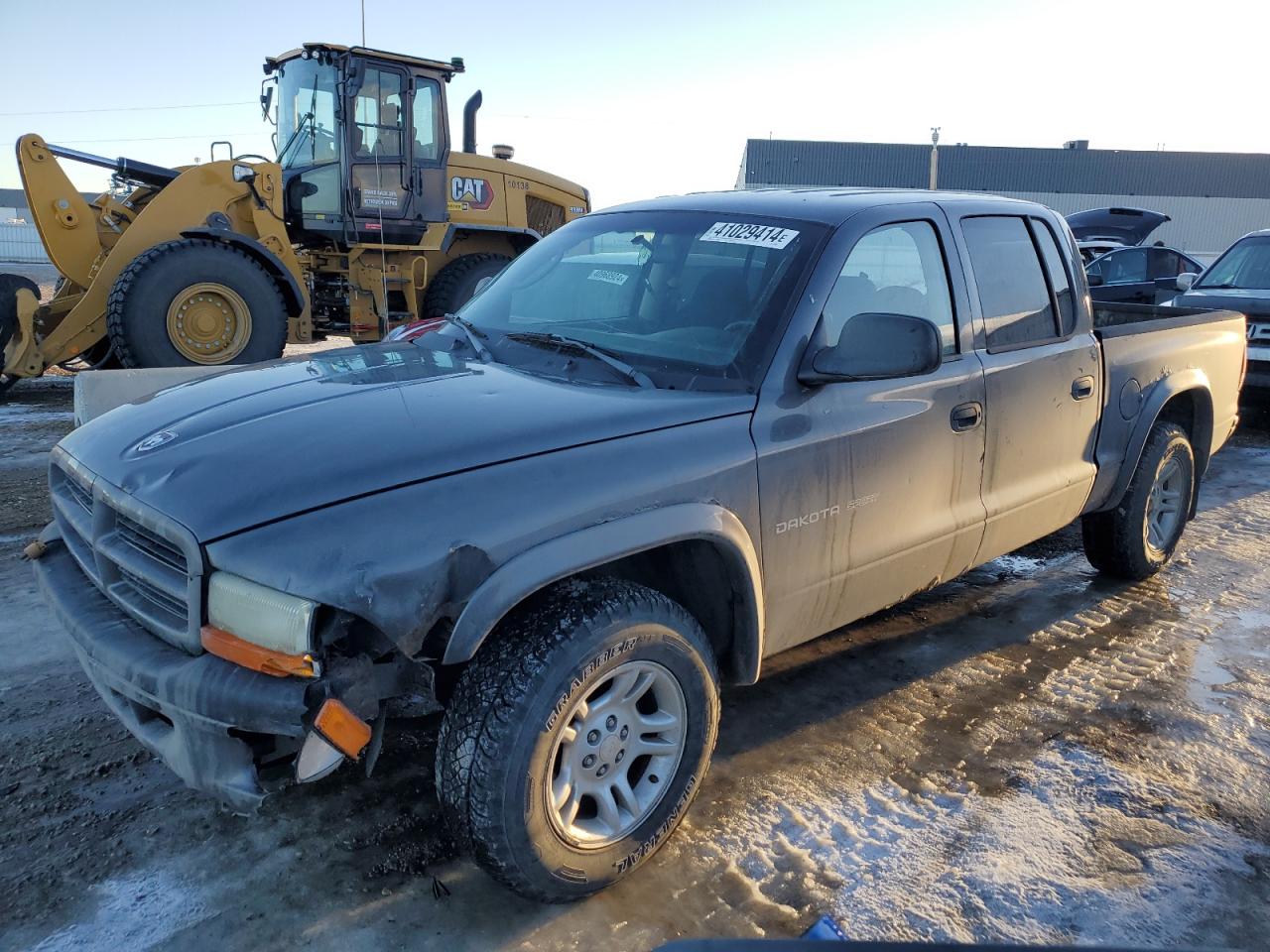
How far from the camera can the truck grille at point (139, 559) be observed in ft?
7.16

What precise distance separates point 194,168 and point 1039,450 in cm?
798

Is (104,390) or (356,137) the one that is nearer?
(104,390)

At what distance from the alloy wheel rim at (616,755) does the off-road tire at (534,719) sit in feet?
0.14

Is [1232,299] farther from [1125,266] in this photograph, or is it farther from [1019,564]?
[1019,564]

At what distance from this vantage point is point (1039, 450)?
150 inches

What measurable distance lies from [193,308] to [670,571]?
6.96m

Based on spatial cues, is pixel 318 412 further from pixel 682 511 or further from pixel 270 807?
pixel 270 807

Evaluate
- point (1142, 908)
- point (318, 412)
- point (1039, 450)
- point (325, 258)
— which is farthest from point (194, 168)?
point (1142, 908)

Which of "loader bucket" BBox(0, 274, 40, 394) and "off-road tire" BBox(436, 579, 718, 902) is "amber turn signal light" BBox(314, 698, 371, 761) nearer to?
"off-road tire" BBox(436, 579, 718, 902)

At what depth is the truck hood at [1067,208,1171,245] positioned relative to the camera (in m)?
12.9

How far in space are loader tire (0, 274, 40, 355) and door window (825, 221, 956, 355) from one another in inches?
329

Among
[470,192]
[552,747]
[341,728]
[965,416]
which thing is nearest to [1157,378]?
[965,416]

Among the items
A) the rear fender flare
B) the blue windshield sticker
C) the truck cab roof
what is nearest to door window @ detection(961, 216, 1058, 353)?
the truck cab roof

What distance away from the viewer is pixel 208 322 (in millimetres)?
8359
